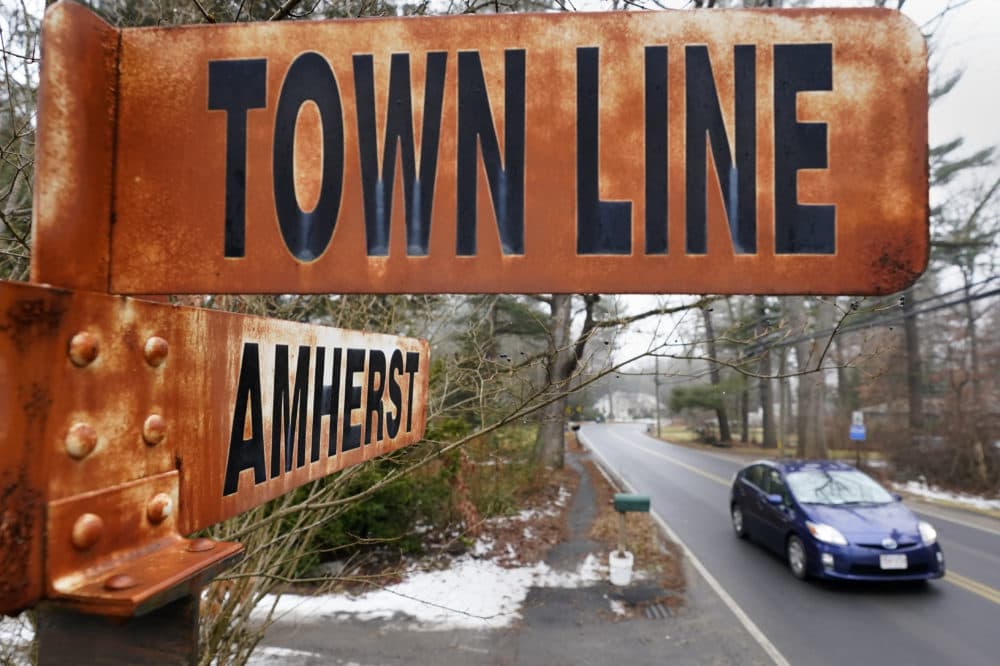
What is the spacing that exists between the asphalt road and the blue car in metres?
0.31

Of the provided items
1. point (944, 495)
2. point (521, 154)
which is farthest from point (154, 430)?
point (944, 495)

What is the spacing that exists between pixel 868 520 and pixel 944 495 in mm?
10123

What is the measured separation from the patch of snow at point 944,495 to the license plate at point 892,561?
855 centimetres

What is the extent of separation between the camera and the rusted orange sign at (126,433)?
0.62 metres

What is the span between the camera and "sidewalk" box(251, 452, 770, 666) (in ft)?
18.4

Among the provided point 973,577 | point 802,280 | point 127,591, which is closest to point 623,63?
point 802,280

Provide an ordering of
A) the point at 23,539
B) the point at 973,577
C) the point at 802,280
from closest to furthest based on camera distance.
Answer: the point at 23,539
the point at 802,280
the point at 973,577

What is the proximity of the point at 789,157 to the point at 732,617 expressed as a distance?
7.03 meters

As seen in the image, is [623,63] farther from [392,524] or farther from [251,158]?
[392,524]

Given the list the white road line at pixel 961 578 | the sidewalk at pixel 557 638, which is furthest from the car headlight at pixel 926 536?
the sidewalk at pixel 557 638

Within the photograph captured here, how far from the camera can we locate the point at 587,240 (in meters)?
0.94

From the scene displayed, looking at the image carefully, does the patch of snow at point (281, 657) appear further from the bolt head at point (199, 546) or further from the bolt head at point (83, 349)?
the bolt head at point (83, 349)

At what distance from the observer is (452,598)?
723 cm

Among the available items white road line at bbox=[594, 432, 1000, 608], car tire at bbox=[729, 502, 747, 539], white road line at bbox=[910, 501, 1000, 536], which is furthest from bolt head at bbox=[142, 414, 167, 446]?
white road line at bbox=[910, 501, 1000, 536]
